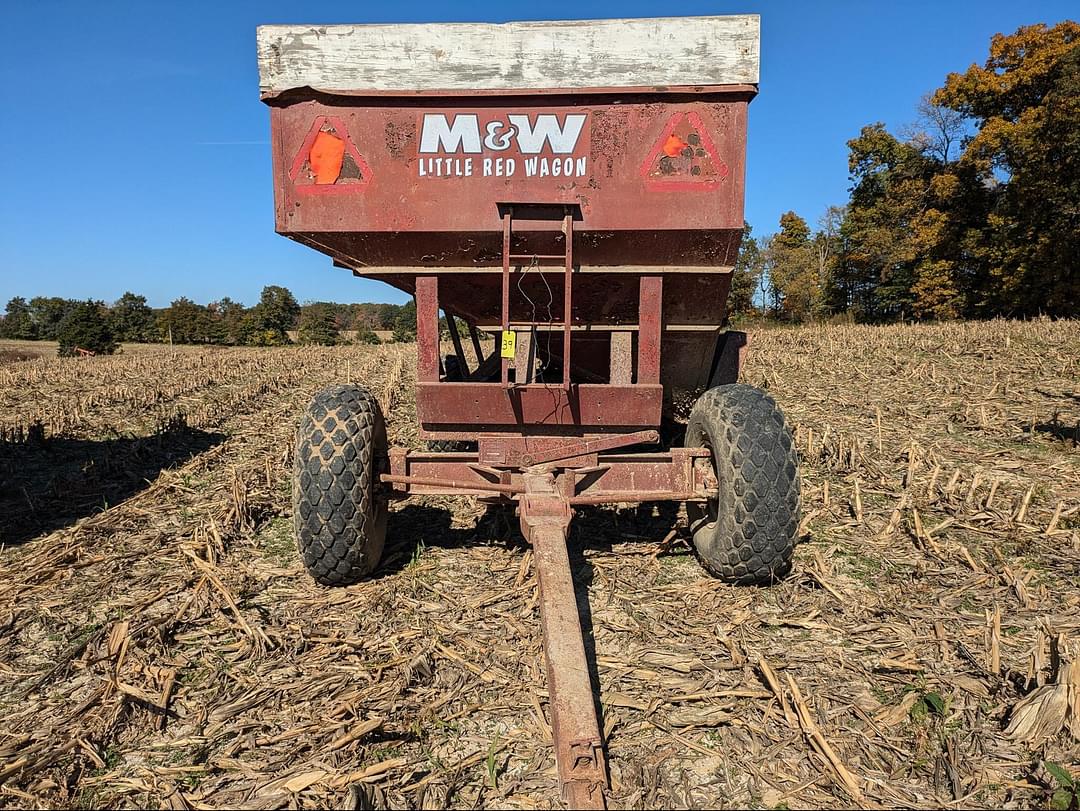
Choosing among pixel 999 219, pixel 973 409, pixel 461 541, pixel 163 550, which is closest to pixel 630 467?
pixel 461 541

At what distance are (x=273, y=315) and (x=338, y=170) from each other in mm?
45311

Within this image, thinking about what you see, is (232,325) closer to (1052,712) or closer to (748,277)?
(748,277)

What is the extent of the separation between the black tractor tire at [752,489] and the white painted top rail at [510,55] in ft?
5.22

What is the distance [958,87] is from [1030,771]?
3923 centimetres

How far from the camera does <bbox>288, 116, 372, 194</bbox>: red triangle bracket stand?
132 inches

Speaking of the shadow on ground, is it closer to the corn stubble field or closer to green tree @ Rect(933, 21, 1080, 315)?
the corn stubble field

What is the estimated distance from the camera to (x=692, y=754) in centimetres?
235

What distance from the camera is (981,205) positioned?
32906 millimetres

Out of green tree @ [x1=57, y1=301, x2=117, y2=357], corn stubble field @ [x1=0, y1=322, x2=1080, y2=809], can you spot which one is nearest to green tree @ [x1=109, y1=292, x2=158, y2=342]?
green tree @ [x1=57, y1=301, x2=117, y2=357]

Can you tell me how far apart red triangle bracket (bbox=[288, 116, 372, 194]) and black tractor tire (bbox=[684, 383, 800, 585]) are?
218 cm

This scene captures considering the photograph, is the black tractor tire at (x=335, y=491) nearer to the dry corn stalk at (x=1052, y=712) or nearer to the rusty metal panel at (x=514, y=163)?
the rusty metal panel at (x=514, y=163)

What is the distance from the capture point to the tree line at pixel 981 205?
26.5 meters

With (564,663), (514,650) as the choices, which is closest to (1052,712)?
(564,663)

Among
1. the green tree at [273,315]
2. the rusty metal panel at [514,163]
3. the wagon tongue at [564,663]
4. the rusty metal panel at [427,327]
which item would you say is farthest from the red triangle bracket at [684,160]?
the green tree at [273,315]
